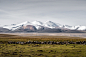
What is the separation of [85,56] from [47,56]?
17.1ft

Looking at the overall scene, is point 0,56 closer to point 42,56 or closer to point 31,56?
point 31,56

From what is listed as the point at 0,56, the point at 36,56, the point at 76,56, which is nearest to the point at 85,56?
the point at 76,56

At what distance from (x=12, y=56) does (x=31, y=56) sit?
261cm

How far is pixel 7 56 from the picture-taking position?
1983 centimetres

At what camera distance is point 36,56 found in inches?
785

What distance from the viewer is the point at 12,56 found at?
19875 mm

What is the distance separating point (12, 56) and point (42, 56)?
4.13 m

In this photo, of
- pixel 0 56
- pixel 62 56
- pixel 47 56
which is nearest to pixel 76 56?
pixel 62 56

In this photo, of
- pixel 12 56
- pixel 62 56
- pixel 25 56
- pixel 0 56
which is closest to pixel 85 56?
pixel 62 56

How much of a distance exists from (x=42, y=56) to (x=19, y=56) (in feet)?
10.4

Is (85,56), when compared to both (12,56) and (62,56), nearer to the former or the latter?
(62,56)

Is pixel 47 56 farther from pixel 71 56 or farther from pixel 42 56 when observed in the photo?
pixel 71 56

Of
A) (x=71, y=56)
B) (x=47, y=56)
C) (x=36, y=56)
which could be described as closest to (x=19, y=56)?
(x=36, y=56)

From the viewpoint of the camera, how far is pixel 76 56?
65.9 ft
